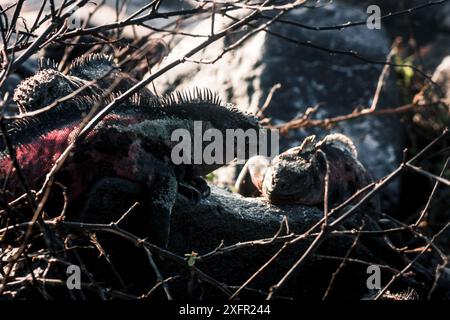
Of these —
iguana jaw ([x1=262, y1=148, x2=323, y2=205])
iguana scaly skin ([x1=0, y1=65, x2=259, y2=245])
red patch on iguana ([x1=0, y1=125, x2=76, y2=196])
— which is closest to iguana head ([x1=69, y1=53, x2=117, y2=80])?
iguana scaly skin ([x1=0, y1=65, x2=259, y2=245])

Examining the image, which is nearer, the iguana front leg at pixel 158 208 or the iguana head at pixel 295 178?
the iguana front leg at pixel 158 208

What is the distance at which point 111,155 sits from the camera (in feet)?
13.1

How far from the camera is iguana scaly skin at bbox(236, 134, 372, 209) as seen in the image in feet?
15.8

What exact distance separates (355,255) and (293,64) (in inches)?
145

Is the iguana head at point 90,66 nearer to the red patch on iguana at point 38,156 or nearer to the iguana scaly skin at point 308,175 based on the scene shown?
the red patch on iguana at point 38,156

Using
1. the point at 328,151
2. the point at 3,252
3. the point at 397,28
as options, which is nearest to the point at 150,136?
the point at 3,252

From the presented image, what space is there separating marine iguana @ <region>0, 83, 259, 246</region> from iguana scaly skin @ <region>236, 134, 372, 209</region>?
793 millimetres

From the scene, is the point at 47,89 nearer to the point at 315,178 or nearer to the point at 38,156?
the point at 38,156

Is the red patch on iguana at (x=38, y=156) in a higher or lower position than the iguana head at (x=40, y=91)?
lower

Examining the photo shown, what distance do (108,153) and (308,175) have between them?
4.30 feet

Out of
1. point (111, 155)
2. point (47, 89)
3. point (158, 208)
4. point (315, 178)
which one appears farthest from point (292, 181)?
point (47, 89)

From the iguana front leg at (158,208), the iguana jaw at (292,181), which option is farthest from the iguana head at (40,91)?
the iguana jaw at (292,181)

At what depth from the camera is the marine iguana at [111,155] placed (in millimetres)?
3906

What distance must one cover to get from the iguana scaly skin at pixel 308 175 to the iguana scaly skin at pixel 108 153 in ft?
2.56
